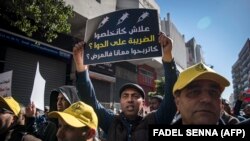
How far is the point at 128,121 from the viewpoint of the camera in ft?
9.87

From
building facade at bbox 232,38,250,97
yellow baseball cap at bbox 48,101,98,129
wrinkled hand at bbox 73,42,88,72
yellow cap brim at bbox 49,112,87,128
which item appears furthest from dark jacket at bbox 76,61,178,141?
building facade at bbox 232,38,250,97

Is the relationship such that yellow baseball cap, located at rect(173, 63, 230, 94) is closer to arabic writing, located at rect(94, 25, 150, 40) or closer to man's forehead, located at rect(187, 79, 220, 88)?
man's forehead, located at rect(187, 79, 220, 88)

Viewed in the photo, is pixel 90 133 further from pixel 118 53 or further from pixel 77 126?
pixel 118 53

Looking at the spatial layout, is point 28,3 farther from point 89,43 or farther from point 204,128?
point 204,128

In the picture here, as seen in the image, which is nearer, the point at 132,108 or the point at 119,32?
the point at 132,108

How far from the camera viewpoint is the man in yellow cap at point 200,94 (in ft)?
5.98

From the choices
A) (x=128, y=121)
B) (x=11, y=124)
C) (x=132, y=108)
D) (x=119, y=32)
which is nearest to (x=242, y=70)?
(x=119, y=32)

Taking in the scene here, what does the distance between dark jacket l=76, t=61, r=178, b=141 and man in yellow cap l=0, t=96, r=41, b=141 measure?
73cm

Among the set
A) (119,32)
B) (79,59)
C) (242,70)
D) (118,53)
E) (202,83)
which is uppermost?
(242,70)

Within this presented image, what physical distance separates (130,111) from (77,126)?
93cm

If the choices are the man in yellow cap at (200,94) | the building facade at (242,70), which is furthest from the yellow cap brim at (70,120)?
the building facade at (242,70)

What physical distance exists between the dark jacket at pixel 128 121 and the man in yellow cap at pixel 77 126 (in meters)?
0.57

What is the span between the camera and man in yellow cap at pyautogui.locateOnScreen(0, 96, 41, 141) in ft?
10.6

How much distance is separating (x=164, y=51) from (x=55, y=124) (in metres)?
1.62
